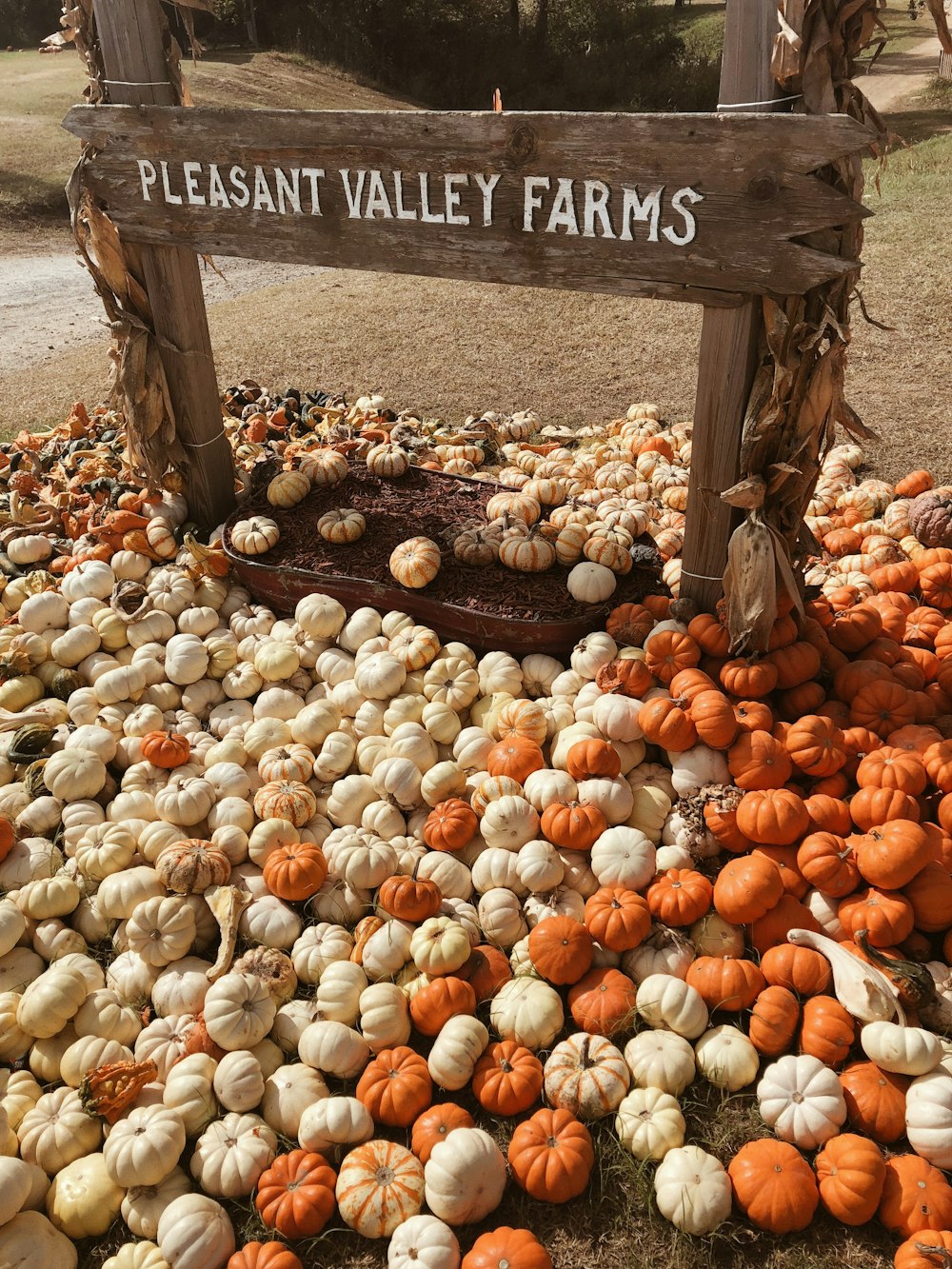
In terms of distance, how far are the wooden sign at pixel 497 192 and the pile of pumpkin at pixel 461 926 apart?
5.96 ft

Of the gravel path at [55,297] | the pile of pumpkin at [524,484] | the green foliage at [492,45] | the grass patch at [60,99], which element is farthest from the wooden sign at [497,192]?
the green foliage at [492,45]

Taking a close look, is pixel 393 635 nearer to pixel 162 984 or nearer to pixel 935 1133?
pixel 162 984

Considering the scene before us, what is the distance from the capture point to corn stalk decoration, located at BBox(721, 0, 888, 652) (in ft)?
11.9

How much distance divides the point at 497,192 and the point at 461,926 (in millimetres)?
3425

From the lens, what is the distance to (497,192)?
446cm

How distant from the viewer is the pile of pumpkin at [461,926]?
3.22 metres

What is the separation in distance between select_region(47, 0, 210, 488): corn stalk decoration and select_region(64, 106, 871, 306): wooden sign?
6.5 inches

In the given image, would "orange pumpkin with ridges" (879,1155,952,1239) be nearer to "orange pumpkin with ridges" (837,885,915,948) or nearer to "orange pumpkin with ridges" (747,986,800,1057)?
"orange pumpkin with ridges" (747,986,800,1057)

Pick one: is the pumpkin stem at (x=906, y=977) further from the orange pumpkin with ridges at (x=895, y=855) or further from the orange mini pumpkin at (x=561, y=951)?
the orange mini pumpkin at (x=561, y=951)

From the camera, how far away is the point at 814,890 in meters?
3.99

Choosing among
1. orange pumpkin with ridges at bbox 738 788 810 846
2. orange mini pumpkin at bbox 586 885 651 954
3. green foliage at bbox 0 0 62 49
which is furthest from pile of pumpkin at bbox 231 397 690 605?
green foliage at bbox 0 0 62 49

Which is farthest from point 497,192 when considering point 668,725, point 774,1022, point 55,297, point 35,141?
point 35,141

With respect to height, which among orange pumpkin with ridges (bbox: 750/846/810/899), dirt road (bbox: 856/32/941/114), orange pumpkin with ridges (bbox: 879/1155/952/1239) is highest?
dirt road (bbox: 856/32/941/114)

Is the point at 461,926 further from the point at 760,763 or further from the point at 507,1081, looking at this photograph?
the point at 760,763
